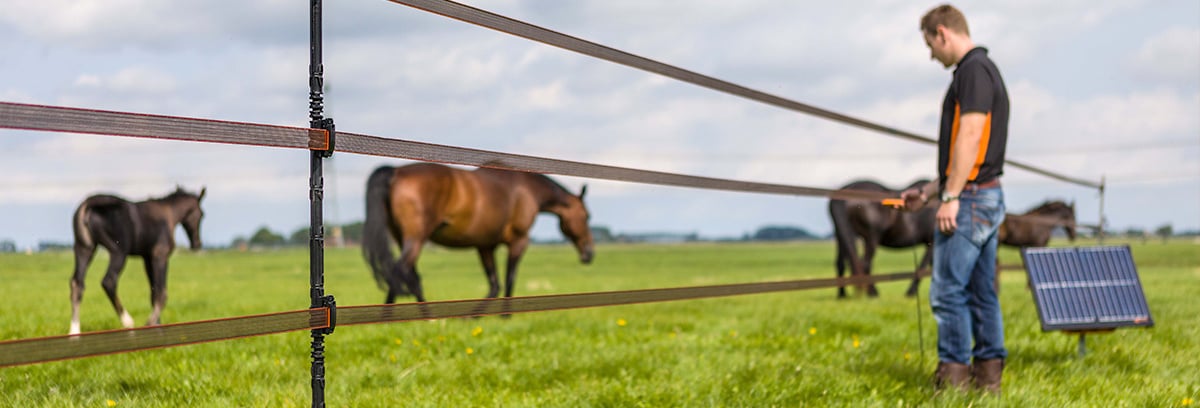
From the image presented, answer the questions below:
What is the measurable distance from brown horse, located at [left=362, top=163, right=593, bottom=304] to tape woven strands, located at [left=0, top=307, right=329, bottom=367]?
617 cm

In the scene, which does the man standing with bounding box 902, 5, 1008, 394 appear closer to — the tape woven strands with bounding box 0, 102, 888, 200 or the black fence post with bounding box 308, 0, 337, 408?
the tape woven strands with bounding box 0, 102, 888, 200

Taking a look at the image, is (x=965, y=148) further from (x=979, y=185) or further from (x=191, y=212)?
(x=191, y=212)

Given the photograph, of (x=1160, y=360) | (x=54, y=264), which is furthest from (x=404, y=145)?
(x=54, y=264)

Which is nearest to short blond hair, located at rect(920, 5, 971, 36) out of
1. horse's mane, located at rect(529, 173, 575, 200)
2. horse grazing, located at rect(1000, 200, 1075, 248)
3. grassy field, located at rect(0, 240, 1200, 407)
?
grassy field, located at rect(0, 240, 1200, 407)

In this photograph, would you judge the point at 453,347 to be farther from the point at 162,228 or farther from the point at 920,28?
the point at 920,28

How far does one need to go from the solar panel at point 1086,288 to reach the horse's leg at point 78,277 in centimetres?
653

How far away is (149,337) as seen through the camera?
A: 6.13 feet

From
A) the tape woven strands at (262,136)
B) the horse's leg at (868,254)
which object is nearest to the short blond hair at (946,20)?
the tape woven strands at (262,136)

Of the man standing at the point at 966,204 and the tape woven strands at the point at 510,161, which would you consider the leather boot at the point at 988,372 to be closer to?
the man standing at the point at 966,204

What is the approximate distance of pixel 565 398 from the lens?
375cm

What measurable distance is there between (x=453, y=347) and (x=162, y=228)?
2.91 m

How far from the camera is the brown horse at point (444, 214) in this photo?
27.0 ft

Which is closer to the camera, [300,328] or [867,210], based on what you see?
[300,328]

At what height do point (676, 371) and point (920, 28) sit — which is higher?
point (920, 28)
